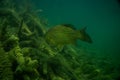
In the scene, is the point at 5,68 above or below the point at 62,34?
below

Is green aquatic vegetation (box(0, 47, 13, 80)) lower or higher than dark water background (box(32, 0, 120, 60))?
lower

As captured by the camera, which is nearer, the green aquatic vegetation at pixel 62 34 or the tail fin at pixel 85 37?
the tail fin at pixel 85 37

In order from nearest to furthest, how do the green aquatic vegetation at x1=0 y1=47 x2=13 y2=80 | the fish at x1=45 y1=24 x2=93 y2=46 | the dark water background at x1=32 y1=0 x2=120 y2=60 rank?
the green aquatic vegetation at x1=0 y1=47 x2=13 y2=80, the fish at x1=45 y1=24 x2=93 y2=46, the dark water background at x1=32 y1=0 x2=120 y2=60

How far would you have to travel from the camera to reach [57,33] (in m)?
4.29

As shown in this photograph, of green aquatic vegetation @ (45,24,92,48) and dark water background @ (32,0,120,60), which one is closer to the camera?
green aquatic vegetation @ (45,24,92,48)

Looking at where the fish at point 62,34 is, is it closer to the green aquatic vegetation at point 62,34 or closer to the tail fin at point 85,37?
the green aquatic vegetation at point 62,34

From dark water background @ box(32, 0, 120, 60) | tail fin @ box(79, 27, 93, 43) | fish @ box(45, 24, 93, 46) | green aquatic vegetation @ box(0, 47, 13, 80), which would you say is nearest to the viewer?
tail fin @ box(79, 27, 93, 43)

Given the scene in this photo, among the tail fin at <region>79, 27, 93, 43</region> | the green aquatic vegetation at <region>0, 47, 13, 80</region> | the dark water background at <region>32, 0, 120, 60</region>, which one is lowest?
the green aquatic vegetation at <region>0, 47, 13, 80</region>

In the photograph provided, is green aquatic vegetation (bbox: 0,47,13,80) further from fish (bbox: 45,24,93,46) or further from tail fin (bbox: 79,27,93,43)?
tail fin (bbox: 79,27,93,43)

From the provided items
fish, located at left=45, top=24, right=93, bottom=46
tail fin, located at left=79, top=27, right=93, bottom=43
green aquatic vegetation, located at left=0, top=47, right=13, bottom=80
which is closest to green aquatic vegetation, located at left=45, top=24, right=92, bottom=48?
fish, located at left=45, top=24, right=93, bottom=46

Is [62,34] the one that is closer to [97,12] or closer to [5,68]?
[5,68]

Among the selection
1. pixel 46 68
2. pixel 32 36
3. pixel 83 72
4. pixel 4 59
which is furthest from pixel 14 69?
pixel 83 72

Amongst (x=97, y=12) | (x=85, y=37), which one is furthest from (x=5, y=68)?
(x=97, y=12)

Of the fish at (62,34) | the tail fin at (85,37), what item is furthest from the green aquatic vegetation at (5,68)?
the tail fin at (85,37)
